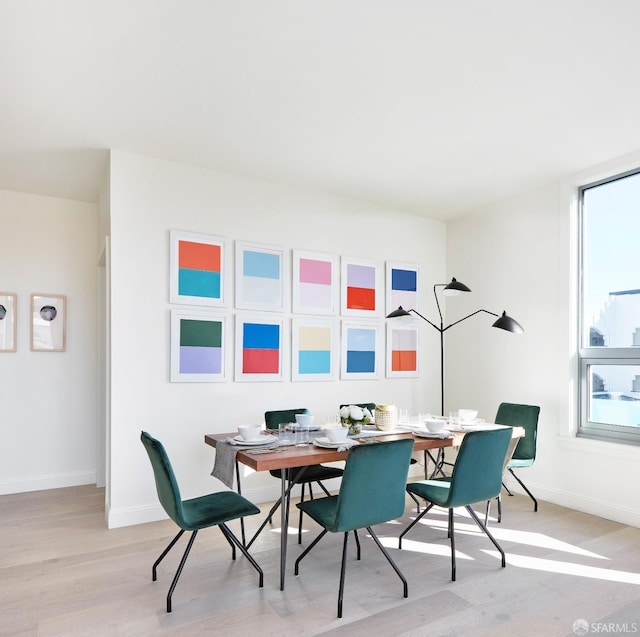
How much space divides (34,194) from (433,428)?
159 inches

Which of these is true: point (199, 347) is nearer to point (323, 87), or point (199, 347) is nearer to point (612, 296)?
point (323, 87)

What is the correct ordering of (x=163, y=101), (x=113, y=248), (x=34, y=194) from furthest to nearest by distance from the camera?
(x=34, y=194) → (x=113, y=248) → (x=163, y=101)

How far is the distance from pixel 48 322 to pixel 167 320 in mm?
1552

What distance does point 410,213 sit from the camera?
5043 millimetres

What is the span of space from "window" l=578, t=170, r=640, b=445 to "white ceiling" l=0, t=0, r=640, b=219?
370 mm

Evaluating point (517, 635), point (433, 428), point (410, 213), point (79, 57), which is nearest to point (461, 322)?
point (410, 213)

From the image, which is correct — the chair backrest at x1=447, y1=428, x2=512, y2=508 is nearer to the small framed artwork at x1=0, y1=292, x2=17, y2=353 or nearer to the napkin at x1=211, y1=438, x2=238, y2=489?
the napkin at x1=211, y1=438, x2=238, y2=489

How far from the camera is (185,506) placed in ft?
8.72

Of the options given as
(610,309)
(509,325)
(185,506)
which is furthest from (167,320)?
(610,309)

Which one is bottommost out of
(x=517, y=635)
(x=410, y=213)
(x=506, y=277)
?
(x=517, y=635)

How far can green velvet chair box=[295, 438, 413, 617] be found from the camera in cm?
233

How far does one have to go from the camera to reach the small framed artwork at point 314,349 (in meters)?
4.30

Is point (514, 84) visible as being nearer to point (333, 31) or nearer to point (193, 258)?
point (333, 31)

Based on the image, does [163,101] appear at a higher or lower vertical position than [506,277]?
higher
